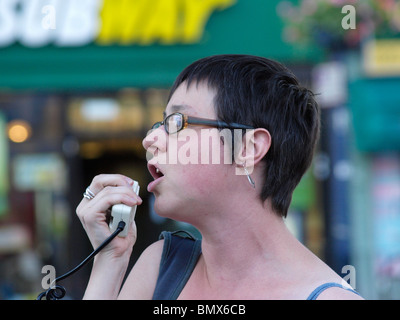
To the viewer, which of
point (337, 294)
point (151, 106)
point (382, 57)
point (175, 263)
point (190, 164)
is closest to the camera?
point (337, 294)

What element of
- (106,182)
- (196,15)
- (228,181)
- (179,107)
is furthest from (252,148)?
(196,15)

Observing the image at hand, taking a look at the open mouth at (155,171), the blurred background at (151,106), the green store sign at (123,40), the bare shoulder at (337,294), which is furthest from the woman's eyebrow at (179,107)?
the green store sign at (123,40)

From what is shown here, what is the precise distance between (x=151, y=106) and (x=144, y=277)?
16.0ft

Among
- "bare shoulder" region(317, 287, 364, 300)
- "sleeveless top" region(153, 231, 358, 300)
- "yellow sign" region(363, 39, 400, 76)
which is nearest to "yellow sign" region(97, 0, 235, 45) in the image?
"yellow sign" region(363, 39, 400, 76)

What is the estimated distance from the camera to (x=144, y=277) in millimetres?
1646

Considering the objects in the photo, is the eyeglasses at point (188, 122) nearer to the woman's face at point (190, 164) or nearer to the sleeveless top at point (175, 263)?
the woman's face at point (190, 164)

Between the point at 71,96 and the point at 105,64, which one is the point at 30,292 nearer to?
the point at 71,96

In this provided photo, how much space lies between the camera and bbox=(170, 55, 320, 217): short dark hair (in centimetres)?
149

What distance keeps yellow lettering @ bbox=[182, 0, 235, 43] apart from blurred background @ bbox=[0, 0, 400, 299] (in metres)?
0.01

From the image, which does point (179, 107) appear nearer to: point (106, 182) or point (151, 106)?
point (106, 182)

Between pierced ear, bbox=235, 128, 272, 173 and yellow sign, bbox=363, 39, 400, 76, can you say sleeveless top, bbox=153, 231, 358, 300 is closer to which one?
pierced ear, bbox=235, 128, 272, 173

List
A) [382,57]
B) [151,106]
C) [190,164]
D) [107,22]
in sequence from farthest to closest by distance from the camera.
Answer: [151,106] → [107,22] → [382,57] → [190,164]

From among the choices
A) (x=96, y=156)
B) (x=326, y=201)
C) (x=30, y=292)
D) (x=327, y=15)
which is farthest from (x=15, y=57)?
(x=326, y=201)

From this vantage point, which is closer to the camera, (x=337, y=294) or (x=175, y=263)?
(x=337, y=294)
